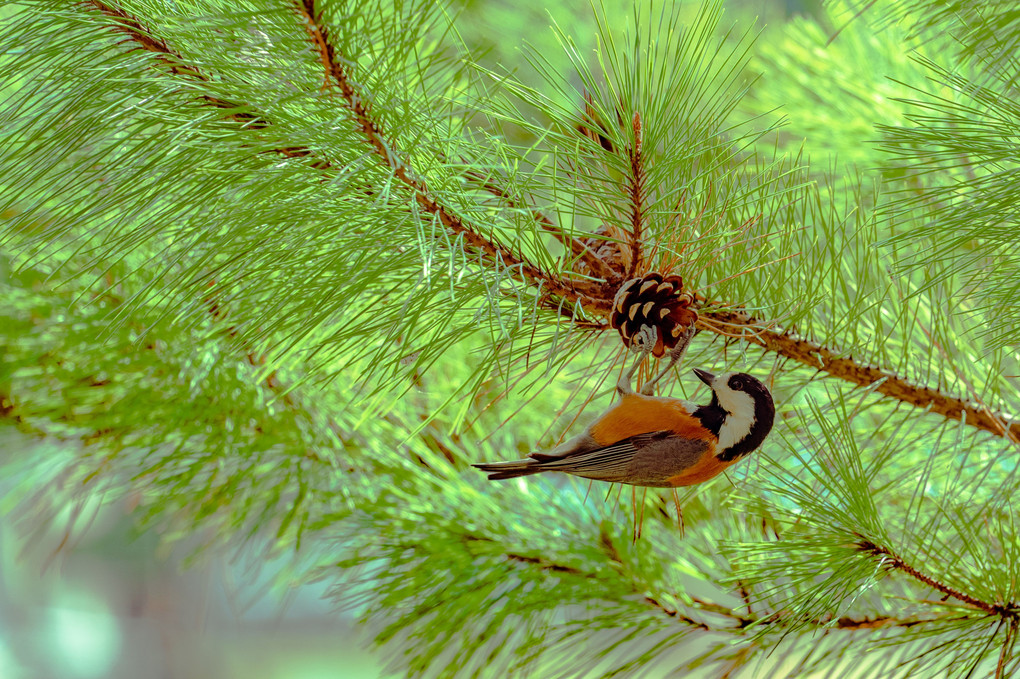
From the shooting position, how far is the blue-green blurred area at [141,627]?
1511 millimetres

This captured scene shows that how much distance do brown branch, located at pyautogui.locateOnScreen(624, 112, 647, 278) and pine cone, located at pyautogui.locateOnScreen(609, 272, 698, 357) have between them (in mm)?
24

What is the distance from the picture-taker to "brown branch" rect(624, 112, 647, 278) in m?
0.30

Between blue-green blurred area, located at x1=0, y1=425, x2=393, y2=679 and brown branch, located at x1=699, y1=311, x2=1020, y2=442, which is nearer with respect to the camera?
brown branch, located at x1=699, y1=311, x2=1020, y2=442

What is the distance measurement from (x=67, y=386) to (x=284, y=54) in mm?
322

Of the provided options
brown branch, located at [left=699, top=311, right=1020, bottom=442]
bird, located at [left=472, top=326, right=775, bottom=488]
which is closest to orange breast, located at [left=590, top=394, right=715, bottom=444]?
bird, located at [left=472, top=326, right=775, bottom=488]

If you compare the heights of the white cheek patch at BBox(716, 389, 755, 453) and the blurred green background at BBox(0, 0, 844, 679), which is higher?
the white cheek patch at BBox(716, 389, 755, 453)

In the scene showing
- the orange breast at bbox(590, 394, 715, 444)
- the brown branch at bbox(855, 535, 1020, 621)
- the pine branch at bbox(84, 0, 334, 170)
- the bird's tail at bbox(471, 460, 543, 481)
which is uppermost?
the pine branch at bbox(84, 0, 334, 170)

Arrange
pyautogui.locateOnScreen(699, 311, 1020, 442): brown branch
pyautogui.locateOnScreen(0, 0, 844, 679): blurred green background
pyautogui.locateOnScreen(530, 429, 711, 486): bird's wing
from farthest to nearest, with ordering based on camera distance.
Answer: pyautogui.locateOnScreen(0, 0, 844, 679): blurred green background, pyautogui.locateOnScreen(699, 311, 1020, 442): brown branch, pyautogui.locateOnScreen(530, 429, 711, 486): bird's wing

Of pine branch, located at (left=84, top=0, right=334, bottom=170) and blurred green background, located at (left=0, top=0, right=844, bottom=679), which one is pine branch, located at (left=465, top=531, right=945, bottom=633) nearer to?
pine branch, located at (left=84, top=0, right=334, bottom=170)

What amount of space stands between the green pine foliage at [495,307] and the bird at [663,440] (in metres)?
0.04

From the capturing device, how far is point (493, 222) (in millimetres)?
291

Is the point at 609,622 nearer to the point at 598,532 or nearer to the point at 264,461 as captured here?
the point at 598,532

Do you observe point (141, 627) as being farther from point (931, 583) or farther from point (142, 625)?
point (931, 583)

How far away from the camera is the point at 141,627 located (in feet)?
5.75
